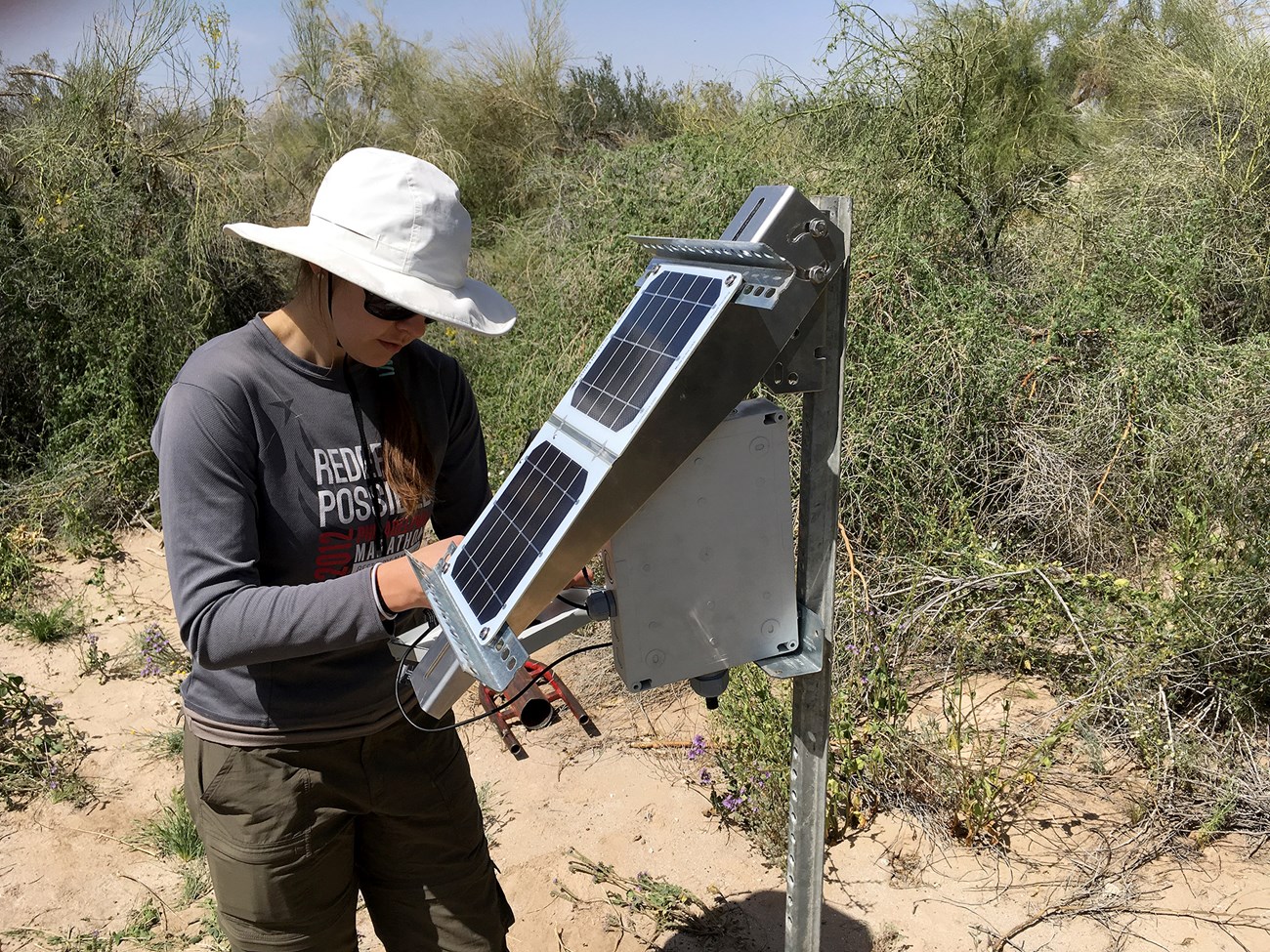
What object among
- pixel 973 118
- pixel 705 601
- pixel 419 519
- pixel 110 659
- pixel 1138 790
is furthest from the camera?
pixel 973 118

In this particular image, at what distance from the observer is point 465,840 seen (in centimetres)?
175

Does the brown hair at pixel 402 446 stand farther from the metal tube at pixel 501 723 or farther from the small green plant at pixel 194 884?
the small green plant at pixel 194 884

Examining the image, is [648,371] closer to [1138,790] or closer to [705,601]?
[705,601]

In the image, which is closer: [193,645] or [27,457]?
[193,645]

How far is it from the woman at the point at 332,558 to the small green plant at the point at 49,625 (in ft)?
10.4

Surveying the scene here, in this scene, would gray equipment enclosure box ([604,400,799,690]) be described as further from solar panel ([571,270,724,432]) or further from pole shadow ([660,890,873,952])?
pole shadow ([660,890,873,952])

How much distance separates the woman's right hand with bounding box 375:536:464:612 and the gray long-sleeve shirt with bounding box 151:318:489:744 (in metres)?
0.02

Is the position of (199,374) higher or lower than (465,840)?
higher

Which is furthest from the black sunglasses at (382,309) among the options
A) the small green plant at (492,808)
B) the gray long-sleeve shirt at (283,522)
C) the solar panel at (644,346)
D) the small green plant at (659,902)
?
the small green plant at (492,808)

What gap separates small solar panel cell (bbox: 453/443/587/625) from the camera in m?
1.10

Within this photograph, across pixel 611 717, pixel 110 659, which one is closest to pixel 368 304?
pixel 611 717

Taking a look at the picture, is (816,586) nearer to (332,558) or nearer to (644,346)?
(644,346)

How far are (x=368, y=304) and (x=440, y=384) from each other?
28 cm

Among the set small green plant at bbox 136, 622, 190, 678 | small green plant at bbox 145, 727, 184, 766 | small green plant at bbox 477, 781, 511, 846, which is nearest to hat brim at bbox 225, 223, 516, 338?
small green plant at bbox 477, 781, 511, 846
